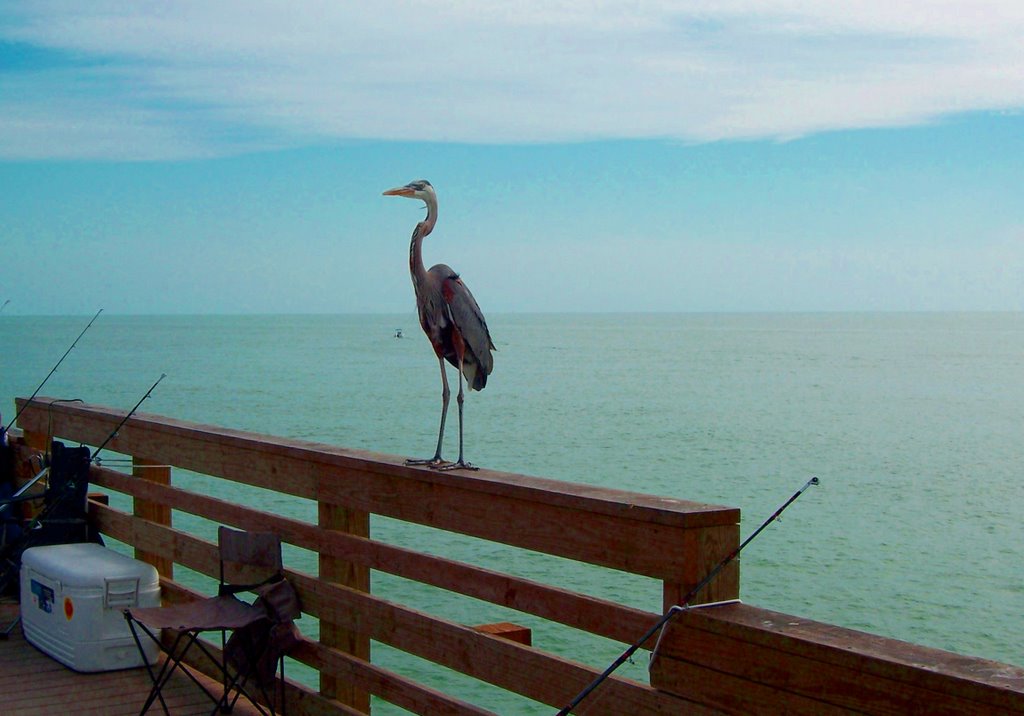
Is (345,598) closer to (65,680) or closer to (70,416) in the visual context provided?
(65,680)

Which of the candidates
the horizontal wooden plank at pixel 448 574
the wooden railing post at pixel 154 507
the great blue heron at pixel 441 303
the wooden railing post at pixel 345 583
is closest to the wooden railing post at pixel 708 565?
the horizontal wooden plank at pixel 448 574

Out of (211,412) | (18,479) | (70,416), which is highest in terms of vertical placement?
(70,416)

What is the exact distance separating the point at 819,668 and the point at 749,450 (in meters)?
27.1

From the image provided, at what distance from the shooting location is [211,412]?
3788cm

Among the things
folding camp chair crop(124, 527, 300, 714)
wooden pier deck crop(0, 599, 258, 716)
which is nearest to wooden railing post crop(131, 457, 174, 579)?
wooden pier deck crop(0, 599, 258, 716)

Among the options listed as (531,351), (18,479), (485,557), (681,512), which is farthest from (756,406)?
(531,351)

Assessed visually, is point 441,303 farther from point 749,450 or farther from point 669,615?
point 749,450

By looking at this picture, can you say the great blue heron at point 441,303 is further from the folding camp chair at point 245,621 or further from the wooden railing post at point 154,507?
the wooden railing post at point 154,507

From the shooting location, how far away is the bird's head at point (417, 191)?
347cm

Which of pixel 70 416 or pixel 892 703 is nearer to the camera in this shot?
pixel 892 703

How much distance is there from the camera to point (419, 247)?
347cm

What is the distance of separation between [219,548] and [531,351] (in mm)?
88145

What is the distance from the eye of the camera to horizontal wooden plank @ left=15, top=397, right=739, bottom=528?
2406 millimetres

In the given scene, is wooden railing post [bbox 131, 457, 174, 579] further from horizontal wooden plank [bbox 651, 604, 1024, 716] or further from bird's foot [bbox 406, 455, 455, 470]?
horizontal wooden plank [bbox 651, 604, 1024, 716]
